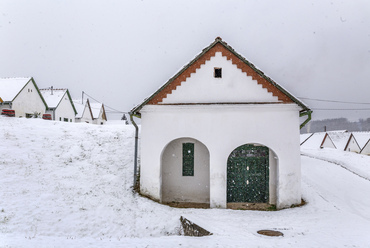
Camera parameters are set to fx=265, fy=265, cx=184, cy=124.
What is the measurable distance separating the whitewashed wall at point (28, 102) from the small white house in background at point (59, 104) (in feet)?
5.09

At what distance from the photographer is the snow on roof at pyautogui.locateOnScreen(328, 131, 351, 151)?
152ft

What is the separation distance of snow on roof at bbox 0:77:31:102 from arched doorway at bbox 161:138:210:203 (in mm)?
21924

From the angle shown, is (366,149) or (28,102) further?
(366,149)

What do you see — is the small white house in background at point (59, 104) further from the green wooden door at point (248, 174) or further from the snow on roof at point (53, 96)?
the green wooden door at point (248, 174)

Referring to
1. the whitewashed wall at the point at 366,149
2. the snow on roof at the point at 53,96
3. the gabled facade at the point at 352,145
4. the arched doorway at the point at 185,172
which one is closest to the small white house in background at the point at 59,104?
the snow on roof at the point at 53,96

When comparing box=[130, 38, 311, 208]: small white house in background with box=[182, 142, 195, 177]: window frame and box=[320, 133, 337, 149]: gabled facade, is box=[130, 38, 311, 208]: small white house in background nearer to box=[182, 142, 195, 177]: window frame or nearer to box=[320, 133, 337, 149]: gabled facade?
box=[182, 142, 195, 177]: window frame

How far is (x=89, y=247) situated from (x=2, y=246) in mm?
1888

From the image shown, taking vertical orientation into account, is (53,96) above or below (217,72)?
above

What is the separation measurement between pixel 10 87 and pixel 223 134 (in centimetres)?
2654

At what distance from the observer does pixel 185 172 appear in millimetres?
12516

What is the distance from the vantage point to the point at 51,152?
14883mm

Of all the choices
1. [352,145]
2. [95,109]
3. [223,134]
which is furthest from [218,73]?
[352,145]

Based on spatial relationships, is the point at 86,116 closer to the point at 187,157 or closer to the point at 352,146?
the point at 187,157

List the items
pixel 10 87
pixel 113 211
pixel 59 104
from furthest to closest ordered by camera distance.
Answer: pixel 59 104 → pixel 10 87 → pixel 113 211
